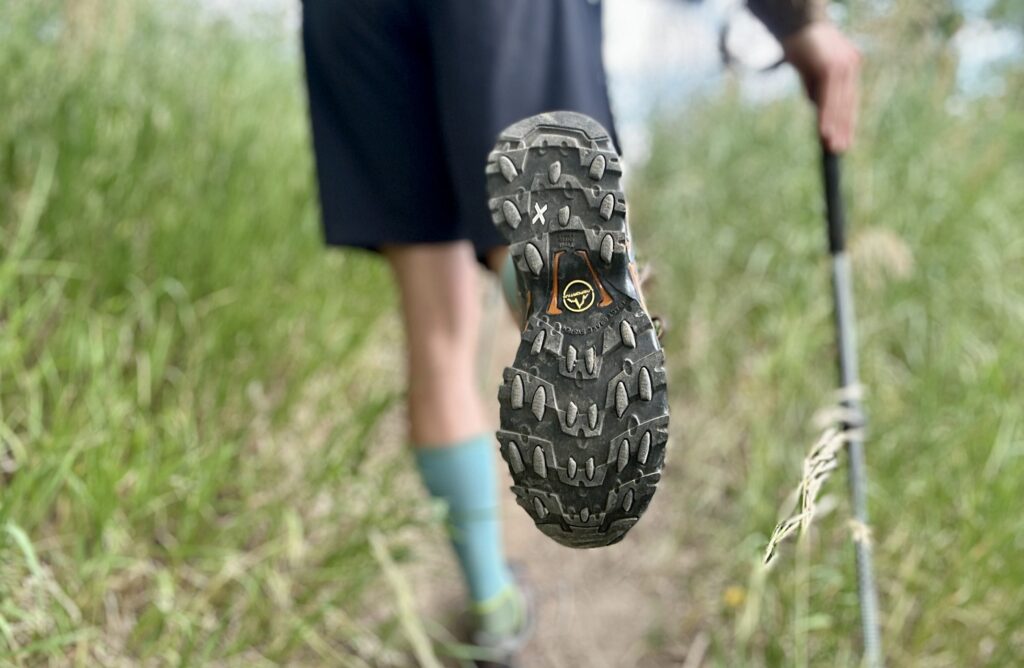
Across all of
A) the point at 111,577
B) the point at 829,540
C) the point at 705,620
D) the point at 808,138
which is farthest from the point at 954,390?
the point at 111,577

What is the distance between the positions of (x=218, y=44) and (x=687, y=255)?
159 cm

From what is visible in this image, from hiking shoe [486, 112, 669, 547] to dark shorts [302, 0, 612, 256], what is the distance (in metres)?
0.34

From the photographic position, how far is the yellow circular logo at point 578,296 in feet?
2.25

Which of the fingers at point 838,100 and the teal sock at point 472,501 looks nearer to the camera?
the fingers at point 838,100

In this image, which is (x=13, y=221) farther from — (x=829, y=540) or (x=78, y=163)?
(x=829, y=540)

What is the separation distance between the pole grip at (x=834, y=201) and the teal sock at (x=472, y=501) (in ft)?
2.23

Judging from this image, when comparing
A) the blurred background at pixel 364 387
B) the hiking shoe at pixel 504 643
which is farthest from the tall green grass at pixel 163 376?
the hiking shoe at pixel 504 643

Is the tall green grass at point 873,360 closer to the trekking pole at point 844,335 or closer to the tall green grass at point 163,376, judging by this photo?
the trekking pole at point 844,335

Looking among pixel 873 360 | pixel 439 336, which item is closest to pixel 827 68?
pixel 439 336

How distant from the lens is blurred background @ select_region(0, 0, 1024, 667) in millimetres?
1354

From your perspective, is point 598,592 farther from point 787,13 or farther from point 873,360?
point 787,13

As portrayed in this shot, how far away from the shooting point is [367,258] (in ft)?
8.00

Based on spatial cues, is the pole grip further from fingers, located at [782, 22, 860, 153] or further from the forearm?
the forearm

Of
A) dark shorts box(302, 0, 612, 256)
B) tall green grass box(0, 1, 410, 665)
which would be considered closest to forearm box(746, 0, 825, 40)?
dark shorts box(302, 0, 612, 256)
